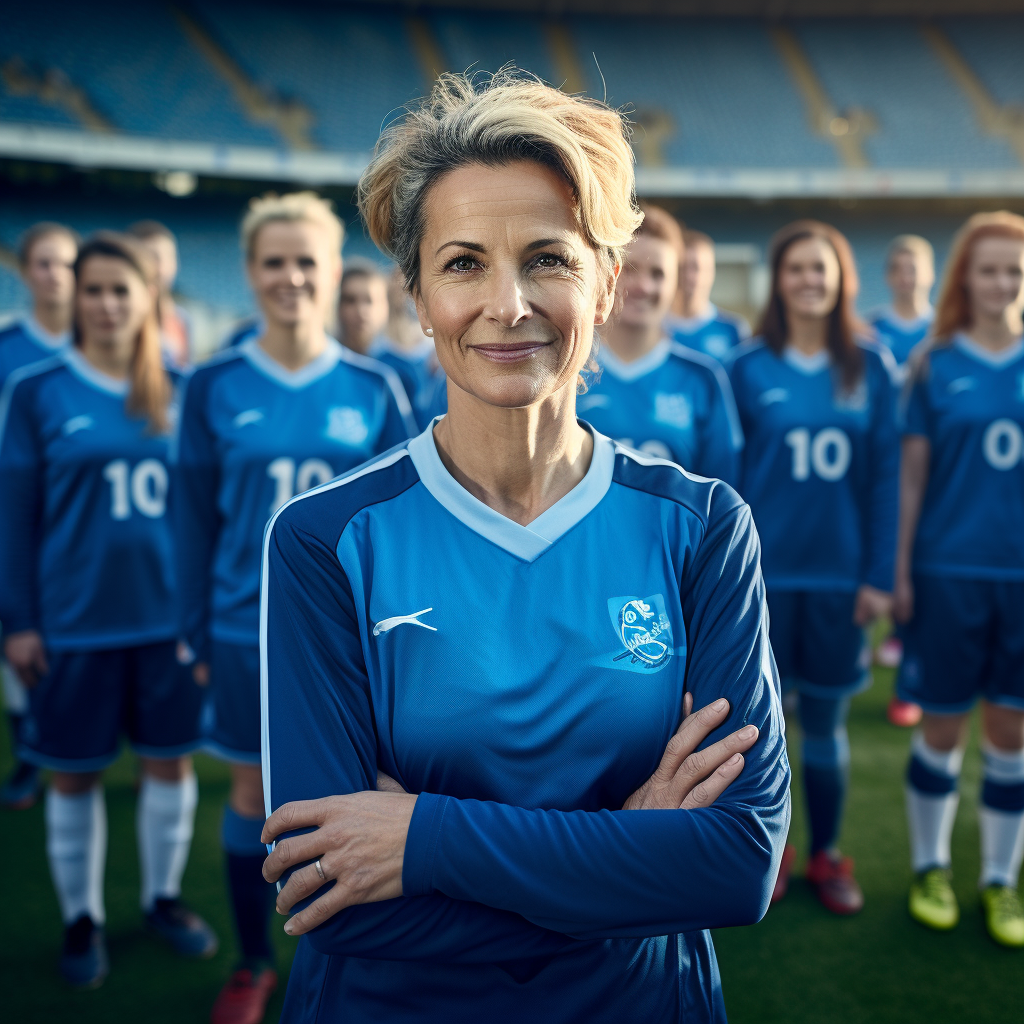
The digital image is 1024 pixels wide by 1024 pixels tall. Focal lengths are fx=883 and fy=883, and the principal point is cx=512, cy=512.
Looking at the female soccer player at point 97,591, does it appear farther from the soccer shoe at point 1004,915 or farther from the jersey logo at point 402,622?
the soccer shoe at point 1004,915

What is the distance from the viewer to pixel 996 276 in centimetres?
304

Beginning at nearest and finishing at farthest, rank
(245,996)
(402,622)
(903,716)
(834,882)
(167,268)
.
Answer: (402,622) → (245,996) → (834,882) → (903,716) → (167,268)

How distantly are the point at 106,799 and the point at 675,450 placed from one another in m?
2.99

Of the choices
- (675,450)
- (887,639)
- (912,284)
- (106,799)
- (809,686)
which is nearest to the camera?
(675,450)

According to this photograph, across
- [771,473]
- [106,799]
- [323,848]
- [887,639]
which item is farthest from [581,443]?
[887,639]

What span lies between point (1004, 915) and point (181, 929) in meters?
2.69

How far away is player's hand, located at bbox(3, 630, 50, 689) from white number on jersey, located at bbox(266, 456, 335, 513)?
0.93 meters

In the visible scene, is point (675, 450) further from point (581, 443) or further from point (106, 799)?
point (106, 799)

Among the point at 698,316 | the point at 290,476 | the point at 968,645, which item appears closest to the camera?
the point at 290,476

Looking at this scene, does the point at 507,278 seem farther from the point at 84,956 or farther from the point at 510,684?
the point at 84,956

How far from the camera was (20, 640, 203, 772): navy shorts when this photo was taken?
109 inches

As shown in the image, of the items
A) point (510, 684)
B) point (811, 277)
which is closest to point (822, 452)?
point (811, 277)

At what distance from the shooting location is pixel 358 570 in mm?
1206

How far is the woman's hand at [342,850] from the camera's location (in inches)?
Answer: 42.9
